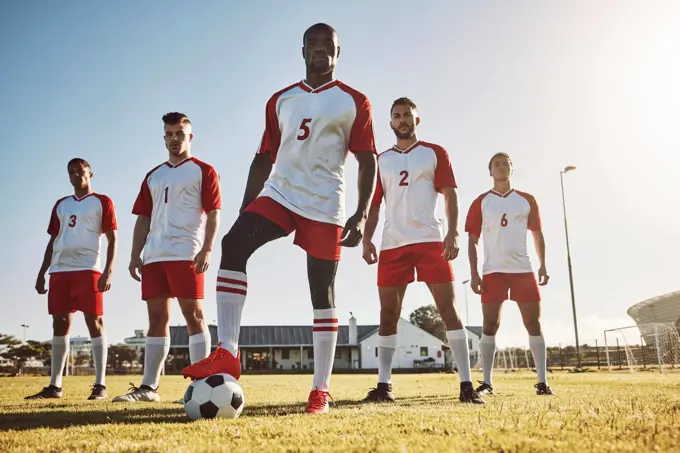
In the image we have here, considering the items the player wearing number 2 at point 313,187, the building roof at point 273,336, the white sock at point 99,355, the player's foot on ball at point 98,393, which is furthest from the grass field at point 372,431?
the building roof at point 273,336

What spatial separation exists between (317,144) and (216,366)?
189 centimetres

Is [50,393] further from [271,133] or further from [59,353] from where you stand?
[271,133]

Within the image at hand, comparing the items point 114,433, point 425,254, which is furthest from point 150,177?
point 114,433

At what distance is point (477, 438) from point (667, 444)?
831 millimetres

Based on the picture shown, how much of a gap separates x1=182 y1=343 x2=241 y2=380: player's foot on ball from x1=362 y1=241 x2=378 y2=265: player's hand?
247 cm

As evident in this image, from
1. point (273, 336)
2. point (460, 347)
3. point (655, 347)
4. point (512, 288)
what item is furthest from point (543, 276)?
point (273, 336)

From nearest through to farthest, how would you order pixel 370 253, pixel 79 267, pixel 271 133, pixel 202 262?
pixel 271 133 < pixel 202 262 < pixel 370 253 < pixel 79 267

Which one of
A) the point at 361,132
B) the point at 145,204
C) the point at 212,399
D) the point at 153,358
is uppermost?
the point at 361,132

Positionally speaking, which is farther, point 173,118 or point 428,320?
point 428,320

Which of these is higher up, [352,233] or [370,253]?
[370,253]

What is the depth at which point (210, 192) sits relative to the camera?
240 inches

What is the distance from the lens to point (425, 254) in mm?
5844

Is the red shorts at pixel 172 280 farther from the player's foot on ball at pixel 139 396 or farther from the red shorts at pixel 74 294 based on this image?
the red shorts at pixel 74 294

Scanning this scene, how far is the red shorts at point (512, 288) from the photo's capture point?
7359 millimetres
